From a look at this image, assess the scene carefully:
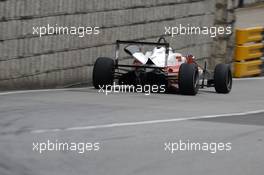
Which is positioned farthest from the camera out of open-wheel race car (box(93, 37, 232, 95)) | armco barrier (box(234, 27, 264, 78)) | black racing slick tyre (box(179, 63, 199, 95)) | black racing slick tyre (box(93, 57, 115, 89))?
armco barrier (box(234, 27, 264, 78))

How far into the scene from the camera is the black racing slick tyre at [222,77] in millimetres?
15180

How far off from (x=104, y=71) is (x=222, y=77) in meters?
2.43

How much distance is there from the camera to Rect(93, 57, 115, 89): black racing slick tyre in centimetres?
1423

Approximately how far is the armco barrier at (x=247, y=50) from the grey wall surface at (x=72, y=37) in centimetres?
128

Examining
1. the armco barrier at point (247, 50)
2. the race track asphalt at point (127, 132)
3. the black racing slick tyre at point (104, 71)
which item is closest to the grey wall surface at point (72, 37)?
the race track asphalt at point (127, 132)

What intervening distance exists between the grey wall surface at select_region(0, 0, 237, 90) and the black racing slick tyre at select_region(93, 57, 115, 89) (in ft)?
3.36

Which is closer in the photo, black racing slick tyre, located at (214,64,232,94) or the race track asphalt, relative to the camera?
the race track asphalt

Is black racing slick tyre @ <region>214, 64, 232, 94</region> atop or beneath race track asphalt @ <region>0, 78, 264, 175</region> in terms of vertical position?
beneath

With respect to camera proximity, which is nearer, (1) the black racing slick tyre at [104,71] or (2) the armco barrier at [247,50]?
(1) the black racing slick tyre at [104,71]

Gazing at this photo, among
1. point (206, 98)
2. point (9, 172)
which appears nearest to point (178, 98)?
point (206, 98)

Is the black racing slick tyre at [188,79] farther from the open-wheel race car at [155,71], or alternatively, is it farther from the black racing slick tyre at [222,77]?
the black racing slick tyre at [222,77]

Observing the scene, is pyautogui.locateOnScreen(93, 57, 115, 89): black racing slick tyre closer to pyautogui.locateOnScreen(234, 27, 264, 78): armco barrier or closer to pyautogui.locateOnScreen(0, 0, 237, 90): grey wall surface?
pyautogui.locateOnScreen(0, 0, 237, 90): grey wall surface

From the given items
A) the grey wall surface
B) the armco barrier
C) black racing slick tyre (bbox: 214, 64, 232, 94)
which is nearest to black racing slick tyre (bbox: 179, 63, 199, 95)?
black racing slick tyre (bbox: 214, 64, 232, 94)

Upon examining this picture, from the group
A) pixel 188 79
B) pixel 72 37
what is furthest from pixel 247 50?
pixel 188 79
